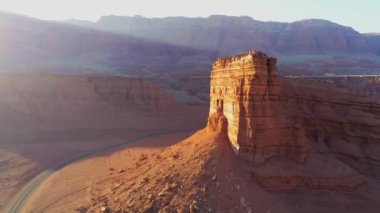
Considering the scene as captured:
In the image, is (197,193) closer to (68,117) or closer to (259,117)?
(259,117)

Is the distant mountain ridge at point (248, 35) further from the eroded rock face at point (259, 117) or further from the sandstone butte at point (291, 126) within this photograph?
the eroded rock face at point (259, 117)

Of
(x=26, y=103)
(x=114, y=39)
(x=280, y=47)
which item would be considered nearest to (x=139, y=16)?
(x=114, y=39)

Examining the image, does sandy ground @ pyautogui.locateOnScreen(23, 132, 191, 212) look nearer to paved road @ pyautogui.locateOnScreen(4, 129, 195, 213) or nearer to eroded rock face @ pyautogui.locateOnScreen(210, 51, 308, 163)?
paved road @ pyautogui.locateOnScreen(4, 129, 195, 213)

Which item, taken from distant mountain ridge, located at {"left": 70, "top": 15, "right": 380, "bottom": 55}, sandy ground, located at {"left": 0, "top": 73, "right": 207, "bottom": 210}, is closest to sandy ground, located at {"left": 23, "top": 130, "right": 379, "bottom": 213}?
sandy ground, located at {"left": 0, "top": 73, "right": 207, "bottom": 210}

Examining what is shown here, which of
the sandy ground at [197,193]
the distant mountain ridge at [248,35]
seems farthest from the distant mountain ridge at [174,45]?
the sandy ground at [197,193]

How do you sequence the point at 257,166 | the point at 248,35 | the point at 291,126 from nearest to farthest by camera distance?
the point at 257,166 < the point at 291,126 < the point at 248,35

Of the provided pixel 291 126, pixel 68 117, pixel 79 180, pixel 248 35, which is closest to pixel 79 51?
pixel 248 35
